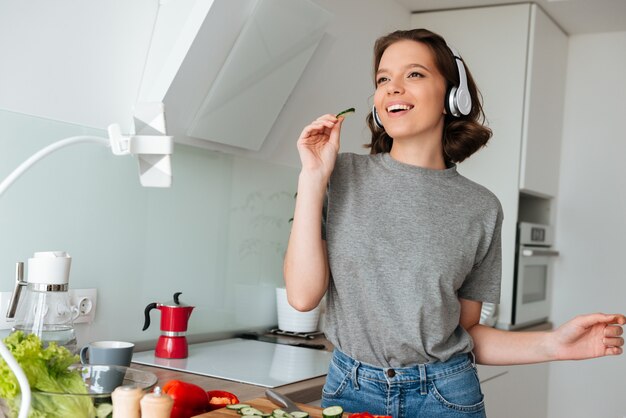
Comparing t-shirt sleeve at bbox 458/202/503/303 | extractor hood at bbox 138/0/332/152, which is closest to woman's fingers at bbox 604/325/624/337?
t-shirt sleeve at bbox 458/202/503/303

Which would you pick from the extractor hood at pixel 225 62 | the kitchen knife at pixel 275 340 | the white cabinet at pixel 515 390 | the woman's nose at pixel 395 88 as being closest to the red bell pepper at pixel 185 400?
the woman's nose at pixel 395 88

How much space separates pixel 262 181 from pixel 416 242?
116cm

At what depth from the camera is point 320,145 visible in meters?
1.39

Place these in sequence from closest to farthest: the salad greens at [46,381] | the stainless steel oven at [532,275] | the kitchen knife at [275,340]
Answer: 1. the salad greens at [46,381]
2. the kitchen knife at [275,340]
3. the stainless steel oven at [532,275]

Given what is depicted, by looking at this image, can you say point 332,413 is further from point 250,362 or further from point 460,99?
point 250,362

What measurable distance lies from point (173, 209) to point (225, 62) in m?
0.43

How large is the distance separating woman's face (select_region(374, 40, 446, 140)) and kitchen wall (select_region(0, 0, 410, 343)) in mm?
782

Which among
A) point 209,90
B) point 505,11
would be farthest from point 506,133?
point 209,90

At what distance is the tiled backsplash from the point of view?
5.59 ft

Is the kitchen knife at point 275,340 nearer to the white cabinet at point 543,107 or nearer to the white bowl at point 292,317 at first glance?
the white bowl at point 292,317

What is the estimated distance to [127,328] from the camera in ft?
6.48

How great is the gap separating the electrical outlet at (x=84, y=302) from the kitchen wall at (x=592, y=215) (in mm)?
2220

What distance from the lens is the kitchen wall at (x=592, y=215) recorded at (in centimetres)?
330

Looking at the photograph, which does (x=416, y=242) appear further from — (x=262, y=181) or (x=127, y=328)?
(x=262, y=181)
